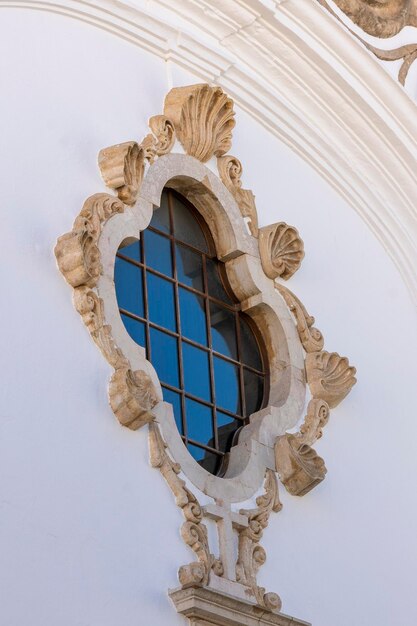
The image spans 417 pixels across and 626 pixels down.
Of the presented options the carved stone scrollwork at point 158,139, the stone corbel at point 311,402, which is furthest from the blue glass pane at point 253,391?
the carved stone scrollwork at point 158,139

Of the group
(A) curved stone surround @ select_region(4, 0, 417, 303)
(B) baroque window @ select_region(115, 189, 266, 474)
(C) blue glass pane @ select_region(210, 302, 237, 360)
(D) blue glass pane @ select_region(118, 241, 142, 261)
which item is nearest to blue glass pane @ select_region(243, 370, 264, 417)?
(B) baroque window @ select_region(115, 189, 266, 474)

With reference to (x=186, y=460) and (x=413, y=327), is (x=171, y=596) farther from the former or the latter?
(x=413, y=327)

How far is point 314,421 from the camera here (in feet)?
33.0

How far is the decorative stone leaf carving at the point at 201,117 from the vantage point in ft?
32.9

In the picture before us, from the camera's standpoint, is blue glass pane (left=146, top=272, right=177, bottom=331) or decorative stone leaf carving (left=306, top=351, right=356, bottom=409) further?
decorative stone leaf carving (left=306, top=351, right=356, bottom=409)

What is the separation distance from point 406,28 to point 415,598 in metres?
3.99

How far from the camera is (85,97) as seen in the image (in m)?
9.50

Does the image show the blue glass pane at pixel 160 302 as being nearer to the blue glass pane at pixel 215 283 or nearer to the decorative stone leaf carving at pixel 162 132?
the blue glass pane at pixel 215 283

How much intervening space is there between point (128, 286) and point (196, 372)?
2.11ft

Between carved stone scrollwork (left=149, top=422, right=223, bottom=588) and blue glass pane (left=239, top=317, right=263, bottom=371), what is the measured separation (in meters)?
1.31

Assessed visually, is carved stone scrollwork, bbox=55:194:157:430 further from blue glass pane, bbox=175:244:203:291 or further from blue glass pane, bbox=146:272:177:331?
blue glass pane, bbox=175:244:203:291

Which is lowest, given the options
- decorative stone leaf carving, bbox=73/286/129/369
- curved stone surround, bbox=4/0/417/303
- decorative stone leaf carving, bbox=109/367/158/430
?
decorative stone leaf carving, bbox=109/367/158/430

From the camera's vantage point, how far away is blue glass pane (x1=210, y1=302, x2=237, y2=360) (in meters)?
9.98

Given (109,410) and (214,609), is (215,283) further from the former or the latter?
(214,609)
